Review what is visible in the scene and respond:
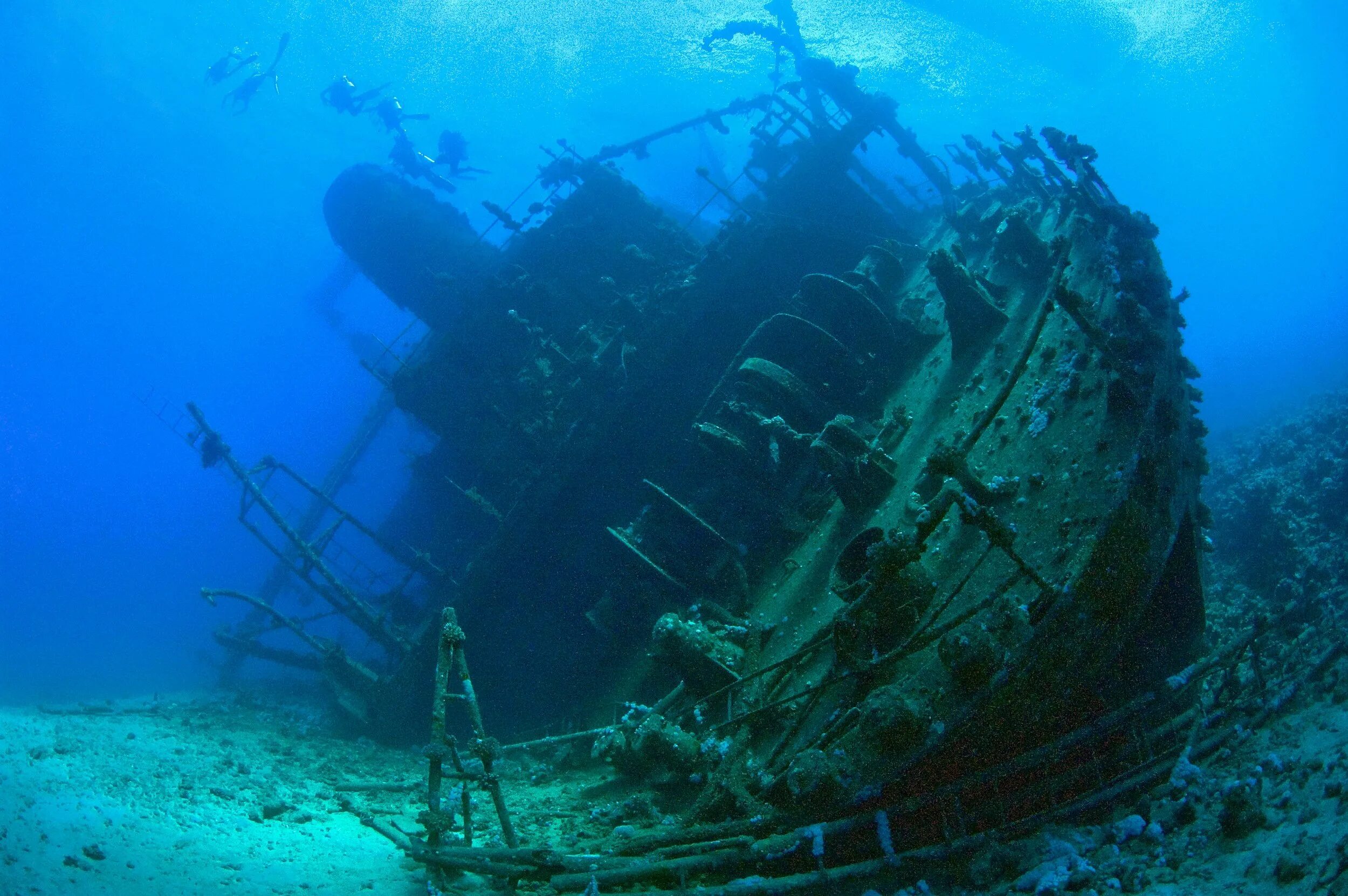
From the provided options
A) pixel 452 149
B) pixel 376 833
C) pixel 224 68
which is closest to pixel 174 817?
pixel 376 833

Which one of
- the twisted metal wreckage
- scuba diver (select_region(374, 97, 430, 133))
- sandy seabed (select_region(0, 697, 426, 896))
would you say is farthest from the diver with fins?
sandy seabed (select_region(0, 697, 426, 896))

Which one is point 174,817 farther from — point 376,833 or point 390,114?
point 390,114

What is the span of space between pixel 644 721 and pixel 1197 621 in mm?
4447

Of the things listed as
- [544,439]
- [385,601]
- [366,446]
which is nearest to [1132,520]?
[544,439]

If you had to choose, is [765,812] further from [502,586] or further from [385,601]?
[385,601]

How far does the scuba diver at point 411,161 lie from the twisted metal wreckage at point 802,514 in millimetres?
4670

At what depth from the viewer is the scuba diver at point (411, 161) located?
20.2 meters

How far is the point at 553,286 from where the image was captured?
12414 mm

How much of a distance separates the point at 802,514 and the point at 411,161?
19.4 metres

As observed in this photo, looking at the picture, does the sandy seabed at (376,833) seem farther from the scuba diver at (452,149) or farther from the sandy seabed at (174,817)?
the scuba diver at (452,149)

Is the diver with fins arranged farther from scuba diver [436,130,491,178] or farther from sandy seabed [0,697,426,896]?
sandy seabed [0,697,426,896]

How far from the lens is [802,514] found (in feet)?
24.3

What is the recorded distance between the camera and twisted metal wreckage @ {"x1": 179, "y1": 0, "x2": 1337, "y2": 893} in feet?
12.0

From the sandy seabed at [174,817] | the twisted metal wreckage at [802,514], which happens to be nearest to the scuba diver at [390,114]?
the twisted metal wreckage at [802,514]
